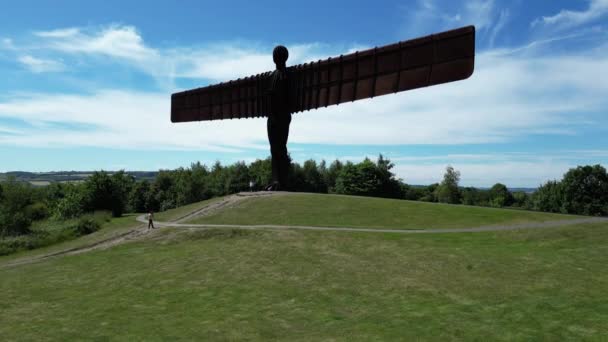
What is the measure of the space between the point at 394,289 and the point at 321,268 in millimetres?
2923

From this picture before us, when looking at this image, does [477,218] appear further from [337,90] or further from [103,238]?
[103,238]

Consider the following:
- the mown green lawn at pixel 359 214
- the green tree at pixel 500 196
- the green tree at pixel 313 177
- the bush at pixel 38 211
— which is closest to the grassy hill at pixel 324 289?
the mown green lawn at pixel 359 214

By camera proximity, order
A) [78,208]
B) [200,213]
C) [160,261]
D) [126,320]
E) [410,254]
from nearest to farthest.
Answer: [126,320] → [410,254] → [160,261] → [200,213] → [78,208]

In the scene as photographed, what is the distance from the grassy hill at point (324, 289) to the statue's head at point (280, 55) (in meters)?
10.3

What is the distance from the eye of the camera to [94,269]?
15.5 meters

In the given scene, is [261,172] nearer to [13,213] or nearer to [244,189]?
[244,189]

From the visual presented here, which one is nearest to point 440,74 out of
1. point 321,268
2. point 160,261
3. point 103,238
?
point 321,268

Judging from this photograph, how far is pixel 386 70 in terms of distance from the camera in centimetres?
1905

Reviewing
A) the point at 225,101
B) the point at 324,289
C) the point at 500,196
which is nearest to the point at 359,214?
the point at 225,101

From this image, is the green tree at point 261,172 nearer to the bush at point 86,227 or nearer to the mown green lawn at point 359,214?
the bush at point 86,227

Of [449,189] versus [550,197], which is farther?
[449,189]

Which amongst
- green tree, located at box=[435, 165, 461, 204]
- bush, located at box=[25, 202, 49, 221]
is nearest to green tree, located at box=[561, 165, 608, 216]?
green tree, located at box=[435, 165, 461, 204]

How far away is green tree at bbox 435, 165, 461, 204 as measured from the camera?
8950 centimetres

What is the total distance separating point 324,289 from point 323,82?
44.3 ft
